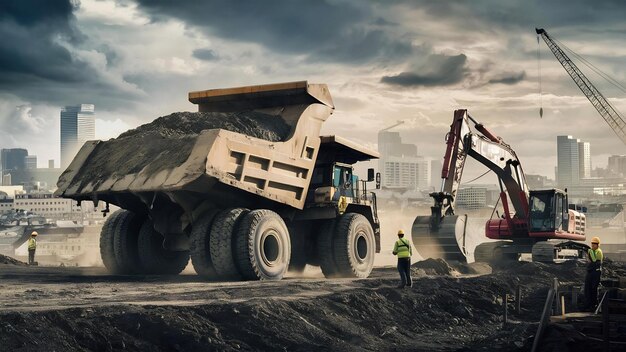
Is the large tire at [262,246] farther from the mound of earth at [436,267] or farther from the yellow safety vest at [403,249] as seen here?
the mound of earth at [436,267]

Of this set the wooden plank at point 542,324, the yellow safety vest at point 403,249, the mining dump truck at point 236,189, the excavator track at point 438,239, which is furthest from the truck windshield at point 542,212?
the wooden plank at point 542,324

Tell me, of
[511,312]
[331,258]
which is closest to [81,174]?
[331,258]

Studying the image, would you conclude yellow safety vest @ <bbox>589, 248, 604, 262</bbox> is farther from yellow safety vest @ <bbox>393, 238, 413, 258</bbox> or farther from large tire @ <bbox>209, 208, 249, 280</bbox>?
large tire @ <bbox>209, 208, 249, 280</bbox>

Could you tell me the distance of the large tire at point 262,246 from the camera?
19734mm

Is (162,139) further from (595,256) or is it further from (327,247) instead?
(595,256)

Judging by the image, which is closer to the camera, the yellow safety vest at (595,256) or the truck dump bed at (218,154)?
the yellow safety vest at (595,256)

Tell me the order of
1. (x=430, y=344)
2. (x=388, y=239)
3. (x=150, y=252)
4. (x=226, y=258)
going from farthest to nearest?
1. (x=388, y=239)
2. (x=150, y=252)
3. (x=226, y=258)
4. (x=430, y=344)

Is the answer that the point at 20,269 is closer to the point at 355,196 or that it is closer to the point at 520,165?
the point at 355,196

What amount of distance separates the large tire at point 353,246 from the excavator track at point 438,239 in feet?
15.2

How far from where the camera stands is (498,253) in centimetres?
3198

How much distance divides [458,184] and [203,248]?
11913 millimetres

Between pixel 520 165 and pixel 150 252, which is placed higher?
pixel 520 165

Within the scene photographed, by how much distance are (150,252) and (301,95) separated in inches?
237

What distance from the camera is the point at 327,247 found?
2356cm
